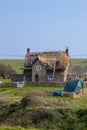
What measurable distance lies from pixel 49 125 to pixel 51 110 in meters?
1.96

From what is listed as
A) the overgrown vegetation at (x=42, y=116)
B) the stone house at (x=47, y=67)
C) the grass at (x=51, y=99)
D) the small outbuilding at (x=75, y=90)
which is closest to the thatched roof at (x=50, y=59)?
the stone house at (x=47, y=67)

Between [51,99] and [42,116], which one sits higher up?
[51,99]

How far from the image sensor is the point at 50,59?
6525 centimetres

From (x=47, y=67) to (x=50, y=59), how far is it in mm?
1461

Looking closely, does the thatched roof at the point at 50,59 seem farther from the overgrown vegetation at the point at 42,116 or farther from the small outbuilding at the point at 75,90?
the overgrown vegetation at the point at 42,116

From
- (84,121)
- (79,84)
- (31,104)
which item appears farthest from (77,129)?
(79,84)

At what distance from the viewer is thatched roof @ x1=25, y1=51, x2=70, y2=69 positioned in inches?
2527

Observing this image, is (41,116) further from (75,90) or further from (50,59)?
(50,59)

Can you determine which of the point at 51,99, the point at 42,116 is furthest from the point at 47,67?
the point at 42,116

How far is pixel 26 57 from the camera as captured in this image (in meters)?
66.8

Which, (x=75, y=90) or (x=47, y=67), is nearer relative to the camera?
(x=75, y=90)

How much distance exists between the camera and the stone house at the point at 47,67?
6383 cm

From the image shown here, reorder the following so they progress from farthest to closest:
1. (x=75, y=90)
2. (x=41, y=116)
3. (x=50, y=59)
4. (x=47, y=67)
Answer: (x=50, y=59), (x=47, y=67), (x=75, y=90), (x=41, y=116)

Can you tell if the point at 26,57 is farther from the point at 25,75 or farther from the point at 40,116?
the point at 40,116
